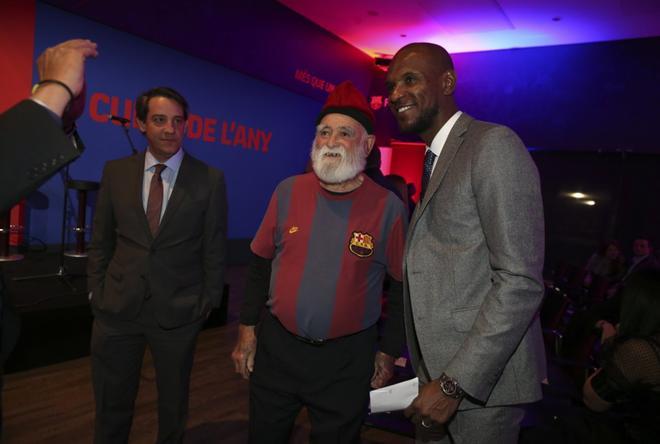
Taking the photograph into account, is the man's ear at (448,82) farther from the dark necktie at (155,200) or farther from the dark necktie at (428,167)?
the dark necktie at (155,200)

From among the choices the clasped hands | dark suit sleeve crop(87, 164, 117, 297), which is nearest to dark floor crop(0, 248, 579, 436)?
dark suit sleeve crop(87, 164, 117, 297)

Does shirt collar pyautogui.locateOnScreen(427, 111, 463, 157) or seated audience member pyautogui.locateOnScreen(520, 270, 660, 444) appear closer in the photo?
shirt collar pyautogui.locateOnScreen(427, 111, 463, 157)

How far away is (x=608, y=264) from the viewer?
6.83 m

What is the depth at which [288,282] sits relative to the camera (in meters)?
1.83

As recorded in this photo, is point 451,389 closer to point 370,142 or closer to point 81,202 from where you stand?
point 370,142

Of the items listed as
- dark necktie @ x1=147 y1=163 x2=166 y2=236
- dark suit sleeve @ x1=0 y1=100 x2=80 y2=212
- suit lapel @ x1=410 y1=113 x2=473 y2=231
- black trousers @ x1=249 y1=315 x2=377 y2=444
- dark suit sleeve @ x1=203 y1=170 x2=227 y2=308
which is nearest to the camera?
dark suit sleeve @ x1=0 y1=100 x2=80 y2=212

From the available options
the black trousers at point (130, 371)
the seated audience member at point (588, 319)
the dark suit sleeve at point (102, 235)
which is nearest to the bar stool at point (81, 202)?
the dark suit sleeve at point (102, 235)

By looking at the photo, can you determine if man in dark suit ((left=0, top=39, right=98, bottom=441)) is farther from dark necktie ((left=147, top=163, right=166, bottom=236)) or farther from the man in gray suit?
dark necktie ((left=147, top=163, right=166, bottom=236))

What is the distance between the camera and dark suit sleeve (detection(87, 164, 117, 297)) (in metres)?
2.20

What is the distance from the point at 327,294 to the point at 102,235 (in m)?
1.26

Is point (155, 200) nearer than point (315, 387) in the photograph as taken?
No

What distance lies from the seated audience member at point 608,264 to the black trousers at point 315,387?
6.13 m

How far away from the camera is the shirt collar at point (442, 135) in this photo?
142 centimetres

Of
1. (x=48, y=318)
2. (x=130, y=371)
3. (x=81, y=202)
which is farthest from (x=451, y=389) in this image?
(x=81, y=202)
